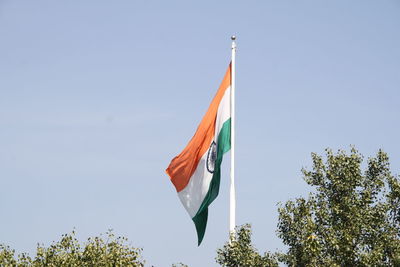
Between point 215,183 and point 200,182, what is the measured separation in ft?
3.19

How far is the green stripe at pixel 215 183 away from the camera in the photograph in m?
31.9

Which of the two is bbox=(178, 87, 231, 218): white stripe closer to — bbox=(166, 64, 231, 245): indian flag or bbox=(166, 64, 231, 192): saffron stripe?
bbox=(166, 64, 231, 245): indian flag

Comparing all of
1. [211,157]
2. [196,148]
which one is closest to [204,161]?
[211,157]

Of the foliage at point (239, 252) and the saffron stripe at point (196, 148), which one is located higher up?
the saffron stripe at point (196, 148)

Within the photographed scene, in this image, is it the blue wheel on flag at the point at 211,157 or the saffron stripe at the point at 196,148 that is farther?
the saffron stripe at the point at 196,148

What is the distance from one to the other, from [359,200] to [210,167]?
31.3 feet

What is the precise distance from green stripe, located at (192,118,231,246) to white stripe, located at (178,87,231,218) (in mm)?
192

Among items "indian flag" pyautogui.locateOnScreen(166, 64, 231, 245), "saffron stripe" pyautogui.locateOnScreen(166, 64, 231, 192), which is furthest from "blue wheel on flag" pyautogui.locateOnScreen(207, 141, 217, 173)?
"saffron stripe" pyautogui.locateOnScreen(166, 64, 231, 192)

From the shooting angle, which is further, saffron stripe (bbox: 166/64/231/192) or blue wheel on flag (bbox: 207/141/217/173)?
saffron stripe (bbox: 166/64/231/192)

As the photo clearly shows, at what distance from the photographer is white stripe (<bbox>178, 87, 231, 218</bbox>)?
32294mm

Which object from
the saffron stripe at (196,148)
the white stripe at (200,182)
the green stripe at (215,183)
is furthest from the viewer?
the saffron stripe at (196,148)

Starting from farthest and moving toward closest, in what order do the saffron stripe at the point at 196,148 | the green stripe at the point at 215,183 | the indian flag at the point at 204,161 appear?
the saffron stripe at the point at 196,148, the indian flag at the point at 204,161, the green stripe at the point at 215,183

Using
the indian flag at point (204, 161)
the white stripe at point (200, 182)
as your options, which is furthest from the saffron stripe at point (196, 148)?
the white stripe at point (200, 182)

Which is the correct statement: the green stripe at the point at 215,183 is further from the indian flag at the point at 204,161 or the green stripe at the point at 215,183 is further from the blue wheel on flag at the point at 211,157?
the blue wheel on flag at the point at 211,157
